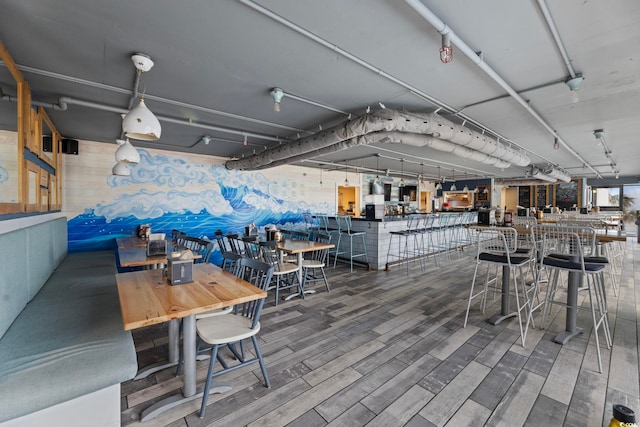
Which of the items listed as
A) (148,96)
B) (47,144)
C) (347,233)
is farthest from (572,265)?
(47,144)

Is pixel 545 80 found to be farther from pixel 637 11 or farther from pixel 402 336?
pixel 402 336

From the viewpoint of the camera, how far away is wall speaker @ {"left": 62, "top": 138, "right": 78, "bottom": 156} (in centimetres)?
482

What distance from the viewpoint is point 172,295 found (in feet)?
6.10

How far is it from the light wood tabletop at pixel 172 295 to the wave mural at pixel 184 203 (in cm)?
388

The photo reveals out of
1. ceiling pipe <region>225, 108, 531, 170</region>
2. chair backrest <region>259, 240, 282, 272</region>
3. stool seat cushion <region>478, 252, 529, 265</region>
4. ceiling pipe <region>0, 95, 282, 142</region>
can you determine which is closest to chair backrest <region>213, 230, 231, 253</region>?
chair backrest <region>259, 240, 282, 272</region>

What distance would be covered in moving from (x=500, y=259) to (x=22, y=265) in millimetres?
4476

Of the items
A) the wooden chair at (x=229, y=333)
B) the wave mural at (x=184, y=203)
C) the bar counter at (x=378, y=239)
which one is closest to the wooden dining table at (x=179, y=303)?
the wooden chair at (x=229, y=333)

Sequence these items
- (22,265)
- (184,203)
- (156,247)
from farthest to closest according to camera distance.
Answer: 1. (184,203)
2. (156,247)
3. (22,265)

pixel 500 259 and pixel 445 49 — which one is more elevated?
pixel 445 49

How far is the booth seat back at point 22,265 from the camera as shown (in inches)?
74.3

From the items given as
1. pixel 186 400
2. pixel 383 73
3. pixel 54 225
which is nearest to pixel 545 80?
pixel 383 73

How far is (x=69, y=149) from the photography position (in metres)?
4.84

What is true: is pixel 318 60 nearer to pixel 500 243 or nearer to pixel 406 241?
pixel 500 243

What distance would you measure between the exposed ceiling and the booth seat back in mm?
1518
